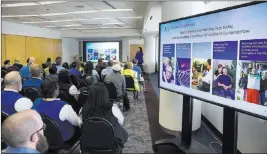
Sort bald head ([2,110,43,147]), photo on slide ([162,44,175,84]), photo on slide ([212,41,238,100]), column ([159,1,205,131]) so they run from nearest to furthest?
bald head ([2,110,43,147]), photo on slide ([212,41,238,100]), photo on slide ([162,44,175,84]), column ([159,1,205,131])

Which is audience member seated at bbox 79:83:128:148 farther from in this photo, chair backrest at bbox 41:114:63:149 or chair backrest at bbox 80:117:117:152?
chair backrest at bbox 41:114:63:149

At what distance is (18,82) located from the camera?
3000 millimetres

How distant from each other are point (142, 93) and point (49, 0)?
4.29 meters

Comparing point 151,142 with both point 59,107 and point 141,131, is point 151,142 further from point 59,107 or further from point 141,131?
point 59,107

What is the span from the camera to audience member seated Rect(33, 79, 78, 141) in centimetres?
252

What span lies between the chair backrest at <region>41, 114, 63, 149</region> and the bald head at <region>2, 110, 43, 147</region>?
105cm

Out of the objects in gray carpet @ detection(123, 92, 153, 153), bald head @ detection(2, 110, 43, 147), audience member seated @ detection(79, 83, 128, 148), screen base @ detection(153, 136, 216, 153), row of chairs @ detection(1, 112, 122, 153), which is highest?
bald head @ detection(2, 110, 43, 147)

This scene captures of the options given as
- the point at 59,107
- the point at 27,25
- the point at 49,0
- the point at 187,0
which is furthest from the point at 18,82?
the point at 27,25

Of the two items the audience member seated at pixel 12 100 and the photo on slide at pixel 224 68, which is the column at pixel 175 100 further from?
the audience member seated at pixel 12 100

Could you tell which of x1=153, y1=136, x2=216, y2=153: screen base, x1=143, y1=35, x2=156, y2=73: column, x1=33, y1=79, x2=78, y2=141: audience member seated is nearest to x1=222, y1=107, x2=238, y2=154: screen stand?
x1=153, y1=136, x2=216, y2=153: screen base

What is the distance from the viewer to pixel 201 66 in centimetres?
261

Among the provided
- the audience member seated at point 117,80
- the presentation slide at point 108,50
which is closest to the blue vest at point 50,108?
the audience member seated at point 117,80

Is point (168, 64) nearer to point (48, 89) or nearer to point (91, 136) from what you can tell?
point (91, 136)

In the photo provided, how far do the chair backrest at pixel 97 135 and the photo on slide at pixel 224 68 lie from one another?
115 centimetres
